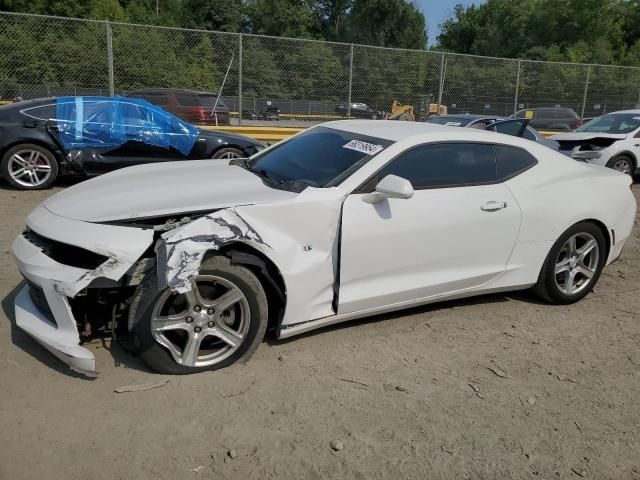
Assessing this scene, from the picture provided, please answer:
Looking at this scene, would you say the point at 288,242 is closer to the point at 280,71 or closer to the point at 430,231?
the point at 430,231

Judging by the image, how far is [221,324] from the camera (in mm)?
3314

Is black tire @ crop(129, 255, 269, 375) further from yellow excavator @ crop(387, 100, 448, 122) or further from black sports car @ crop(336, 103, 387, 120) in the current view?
yellow excavator @ crop(387, 100, 448, 122)

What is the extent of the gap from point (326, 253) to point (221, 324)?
2.56 ft

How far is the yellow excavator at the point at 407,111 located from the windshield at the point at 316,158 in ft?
32.3

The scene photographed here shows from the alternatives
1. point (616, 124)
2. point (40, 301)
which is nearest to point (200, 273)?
point (40, 301)

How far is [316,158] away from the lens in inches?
159

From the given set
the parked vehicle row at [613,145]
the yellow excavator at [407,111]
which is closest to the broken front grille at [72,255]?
the parked vehicle row at [613,145]

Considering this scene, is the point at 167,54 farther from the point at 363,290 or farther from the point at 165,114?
the point at 363,290

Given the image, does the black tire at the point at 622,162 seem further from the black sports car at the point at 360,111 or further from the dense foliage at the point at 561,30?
the dense foliage at the point at 561,30

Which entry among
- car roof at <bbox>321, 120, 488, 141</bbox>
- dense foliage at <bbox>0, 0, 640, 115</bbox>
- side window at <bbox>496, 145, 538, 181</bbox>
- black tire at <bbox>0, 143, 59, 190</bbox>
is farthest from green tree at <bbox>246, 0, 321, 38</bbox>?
side window at <bbox>496, 145, 538, 181</bbox>

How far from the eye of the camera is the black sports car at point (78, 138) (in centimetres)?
786

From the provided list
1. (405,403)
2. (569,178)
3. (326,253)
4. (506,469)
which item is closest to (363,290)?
(326,253)

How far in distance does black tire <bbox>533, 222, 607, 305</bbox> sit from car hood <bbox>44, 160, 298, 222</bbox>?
230 centimetres

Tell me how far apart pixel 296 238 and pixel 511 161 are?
1978 mm
